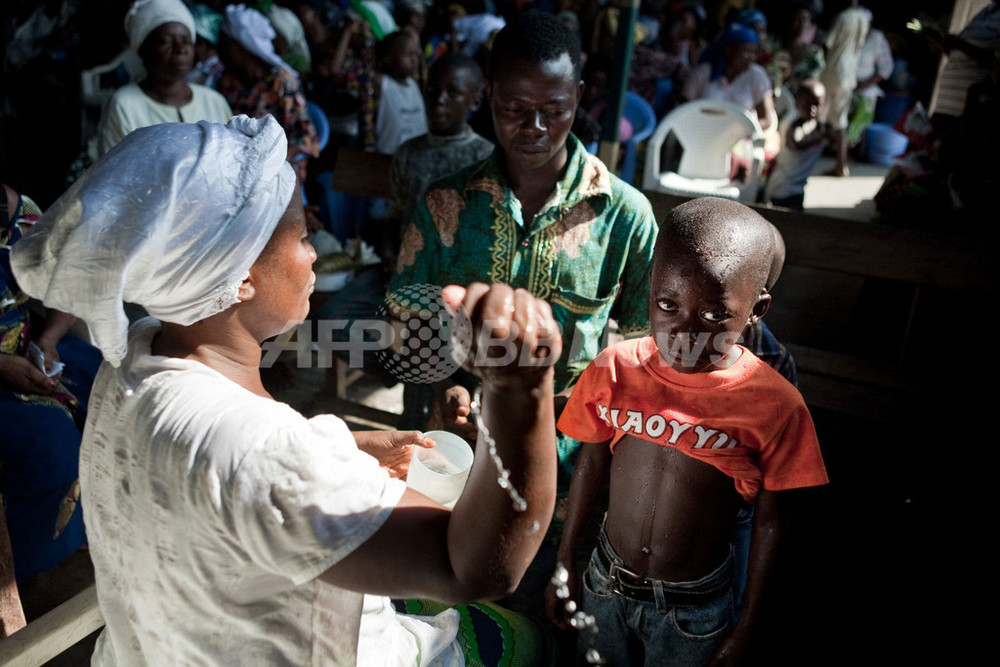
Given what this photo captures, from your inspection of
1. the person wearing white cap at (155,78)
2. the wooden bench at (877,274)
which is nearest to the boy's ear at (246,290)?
the wooden bench at (877,274)

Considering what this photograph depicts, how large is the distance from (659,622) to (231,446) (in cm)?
127

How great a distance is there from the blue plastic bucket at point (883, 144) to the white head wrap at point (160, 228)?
1181cm

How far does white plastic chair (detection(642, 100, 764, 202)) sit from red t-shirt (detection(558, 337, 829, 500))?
338 cm

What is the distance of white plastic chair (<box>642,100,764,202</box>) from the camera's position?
4.94 metres

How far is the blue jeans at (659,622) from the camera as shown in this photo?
68.9 inches

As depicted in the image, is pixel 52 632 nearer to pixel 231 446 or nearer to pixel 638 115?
pixel 231 446

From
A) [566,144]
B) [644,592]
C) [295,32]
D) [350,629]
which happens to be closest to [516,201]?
[566,144]

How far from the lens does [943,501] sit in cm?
309

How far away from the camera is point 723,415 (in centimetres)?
166

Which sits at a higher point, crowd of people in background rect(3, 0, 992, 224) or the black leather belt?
crowd of people in background rect(3, 0, 992, 224)

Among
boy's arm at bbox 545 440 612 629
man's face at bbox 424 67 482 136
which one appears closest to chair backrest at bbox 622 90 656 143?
man's face at bbox 424 67 482 136

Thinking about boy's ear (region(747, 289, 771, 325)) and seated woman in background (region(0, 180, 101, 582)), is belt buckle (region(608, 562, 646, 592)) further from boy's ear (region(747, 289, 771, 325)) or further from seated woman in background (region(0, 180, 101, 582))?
seated woman in background (region(0, 180, 101, 582))

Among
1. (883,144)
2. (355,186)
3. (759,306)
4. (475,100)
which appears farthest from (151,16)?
(883,144)

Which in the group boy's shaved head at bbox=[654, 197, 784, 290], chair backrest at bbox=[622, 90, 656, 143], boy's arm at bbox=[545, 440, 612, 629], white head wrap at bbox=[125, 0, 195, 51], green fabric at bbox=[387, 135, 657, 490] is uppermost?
white head wrap at bbox=[125, 0, 195, 51]
